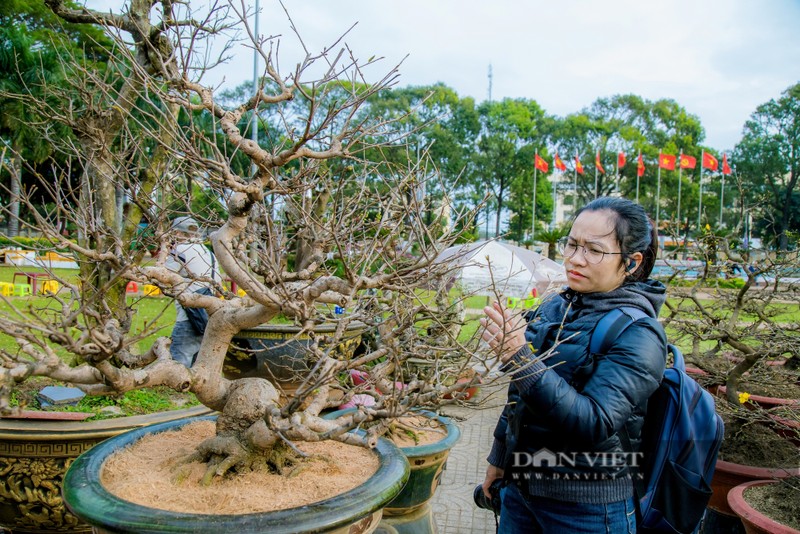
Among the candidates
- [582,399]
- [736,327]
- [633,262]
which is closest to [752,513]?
[633,262]

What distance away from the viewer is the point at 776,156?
37.0 m

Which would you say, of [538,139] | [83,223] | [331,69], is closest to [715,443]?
[331,69]

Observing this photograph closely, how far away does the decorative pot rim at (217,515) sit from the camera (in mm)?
1839

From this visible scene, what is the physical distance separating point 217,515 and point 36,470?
1701 millimetres

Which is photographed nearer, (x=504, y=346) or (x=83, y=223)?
(x=504, y=346)

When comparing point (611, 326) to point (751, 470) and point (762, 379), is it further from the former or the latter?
point (762, 379)

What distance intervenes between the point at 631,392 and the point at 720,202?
145 feet

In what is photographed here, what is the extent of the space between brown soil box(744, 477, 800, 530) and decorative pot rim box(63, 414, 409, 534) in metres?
1.86

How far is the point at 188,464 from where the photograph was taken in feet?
7.83

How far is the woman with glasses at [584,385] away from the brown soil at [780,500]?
1.42m

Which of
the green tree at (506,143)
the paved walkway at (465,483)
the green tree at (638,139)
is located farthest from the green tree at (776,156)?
the paved walkway at (465,483)

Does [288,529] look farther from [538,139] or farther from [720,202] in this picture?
[720,202]

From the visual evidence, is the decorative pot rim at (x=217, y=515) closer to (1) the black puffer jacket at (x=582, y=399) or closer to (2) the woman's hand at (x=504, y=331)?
(1) the black puffer jacket at (x=582, y=399)

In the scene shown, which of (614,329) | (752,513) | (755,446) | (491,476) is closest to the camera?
(614,329)
